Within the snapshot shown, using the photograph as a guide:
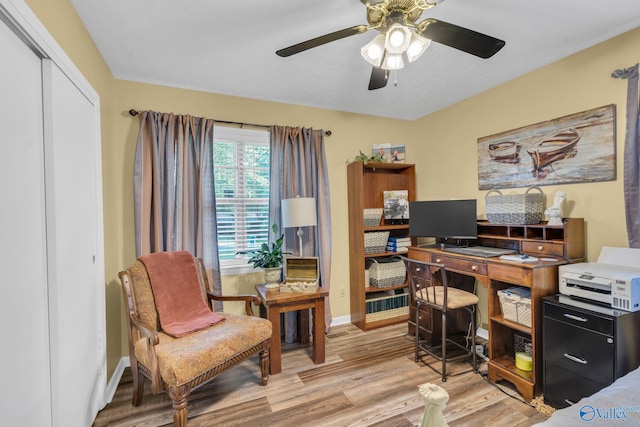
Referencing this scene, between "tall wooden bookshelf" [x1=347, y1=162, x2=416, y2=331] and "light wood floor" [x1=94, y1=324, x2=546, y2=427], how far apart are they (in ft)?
2.16

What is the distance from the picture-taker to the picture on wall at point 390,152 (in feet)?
11.7

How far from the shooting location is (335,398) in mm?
2061

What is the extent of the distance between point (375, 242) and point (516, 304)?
4.87 feet

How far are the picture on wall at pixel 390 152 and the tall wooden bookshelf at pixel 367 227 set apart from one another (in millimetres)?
130

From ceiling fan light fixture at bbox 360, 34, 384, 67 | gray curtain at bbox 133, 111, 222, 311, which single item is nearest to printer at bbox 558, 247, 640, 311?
ceiling fan light fixture at bbox 360, 34, 384, 67

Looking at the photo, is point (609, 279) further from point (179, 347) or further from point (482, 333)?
point (179, 347)

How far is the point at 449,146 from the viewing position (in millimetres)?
3316

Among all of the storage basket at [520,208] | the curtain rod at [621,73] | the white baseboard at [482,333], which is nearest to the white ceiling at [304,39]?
the curtain rod at [621,73]

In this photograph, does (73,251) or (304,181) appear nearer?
(73,251)

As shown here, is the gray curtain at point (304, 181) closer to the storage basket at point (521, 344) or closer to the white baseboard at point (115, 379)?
the white baseboard at point (115, 379)

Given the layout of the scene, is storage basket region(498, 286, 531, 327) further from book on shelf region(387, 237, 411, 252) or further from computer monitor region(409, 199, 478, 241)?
book on shelf region(387, 237, 411, 252)

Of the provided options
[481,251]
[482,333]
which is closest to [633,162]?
[481,251]

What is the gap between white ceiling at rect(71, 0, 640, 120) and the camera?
168 cm

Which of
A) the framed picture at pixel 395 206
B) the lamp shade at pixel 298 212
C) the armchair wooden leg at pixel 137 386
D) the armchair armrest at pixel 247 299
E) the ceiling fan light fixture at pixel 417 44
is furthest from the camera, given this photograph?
the framed picture at pixel 395 206
